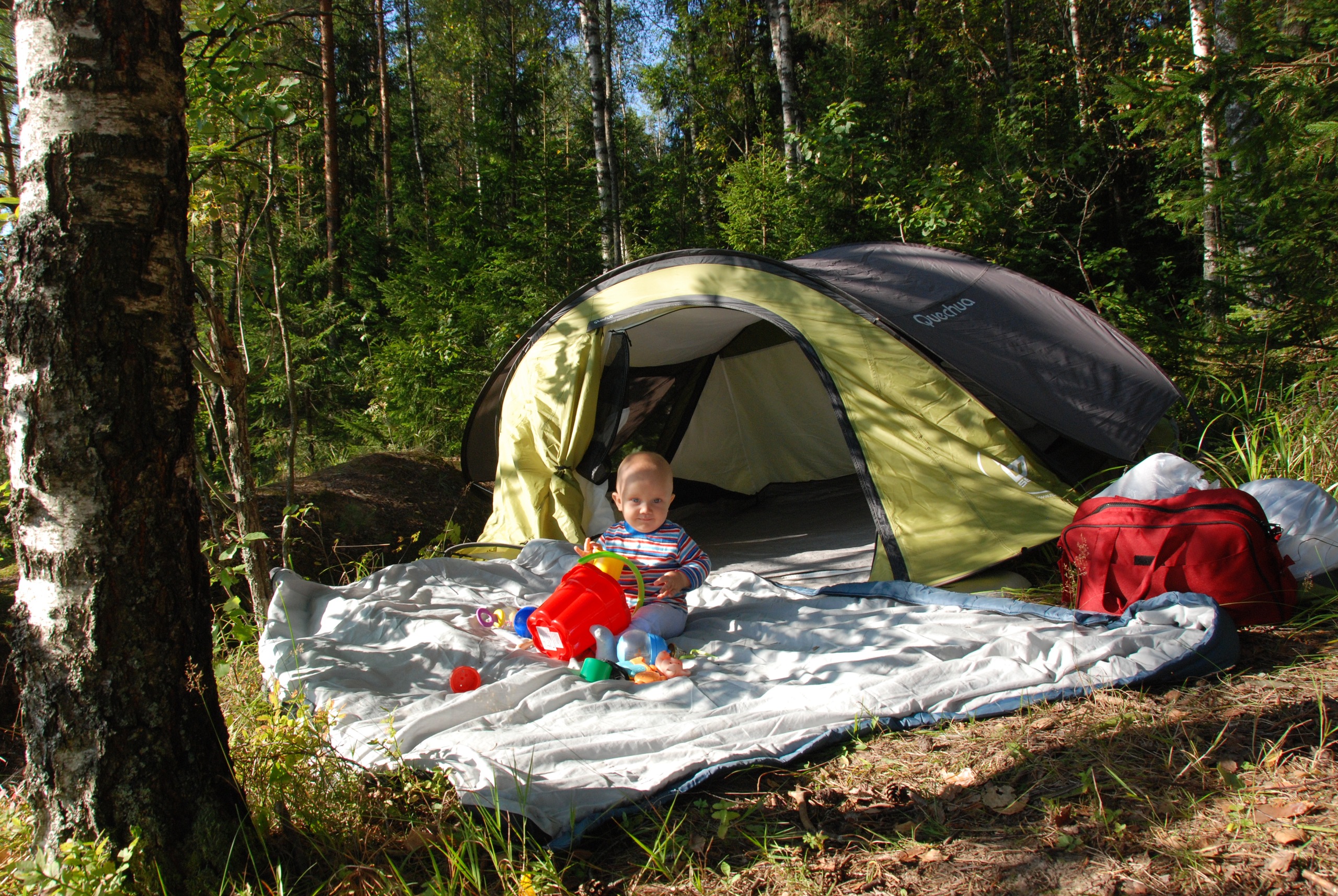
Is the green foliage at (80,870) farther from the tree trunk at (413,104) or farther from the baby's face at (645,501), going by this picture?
the tree trunk at (413,104)

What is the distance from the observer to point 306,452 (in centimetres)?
800

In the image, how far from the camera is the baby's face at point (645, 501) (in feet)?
9.82

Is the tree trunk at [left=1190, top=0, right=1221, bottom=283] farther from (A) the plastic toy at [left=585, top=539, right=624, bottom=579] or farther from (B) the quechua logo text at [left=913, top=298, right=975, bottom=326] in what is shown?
(A) the plastic toy at [left=585, top=539, right=624, bottom=579]

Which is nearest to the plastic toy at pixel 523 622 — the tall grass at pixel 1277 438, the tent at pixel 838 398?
the tent at pixel 838 398

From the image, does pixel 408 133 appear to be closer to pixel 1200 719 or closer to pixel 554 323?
pixel 554 323

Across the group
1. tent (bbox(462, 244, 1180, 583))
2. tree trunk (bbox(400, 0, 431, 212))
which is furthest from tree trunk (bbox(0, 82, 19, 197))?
tree trunk (bbox(400, 0, 431, 212))

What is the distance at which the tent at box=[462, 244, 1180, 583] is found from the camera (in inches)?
132

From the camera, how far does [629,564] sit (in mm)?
2775

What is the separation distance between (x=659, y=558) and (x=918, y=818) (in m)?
1.41

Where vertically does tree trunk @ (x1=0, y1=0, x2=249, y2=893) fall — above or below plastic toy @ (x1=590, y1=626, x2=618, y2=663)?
above

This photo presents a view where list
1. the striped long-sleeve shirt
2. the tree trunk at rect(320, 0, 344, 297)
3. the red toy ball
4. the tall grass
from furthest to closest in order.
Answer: the tree trunk at rect(320, 0, 344, 297) → the tall grass → the striped long-sleeve shirt → the red toy ball

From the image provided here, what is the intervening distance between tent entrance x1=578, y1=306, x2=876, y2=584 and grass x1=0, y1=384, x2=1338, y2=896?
103 inches

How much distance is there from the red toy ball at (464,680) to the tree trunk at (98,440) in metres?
1.02

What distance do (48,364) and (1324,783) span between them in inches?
99.4
